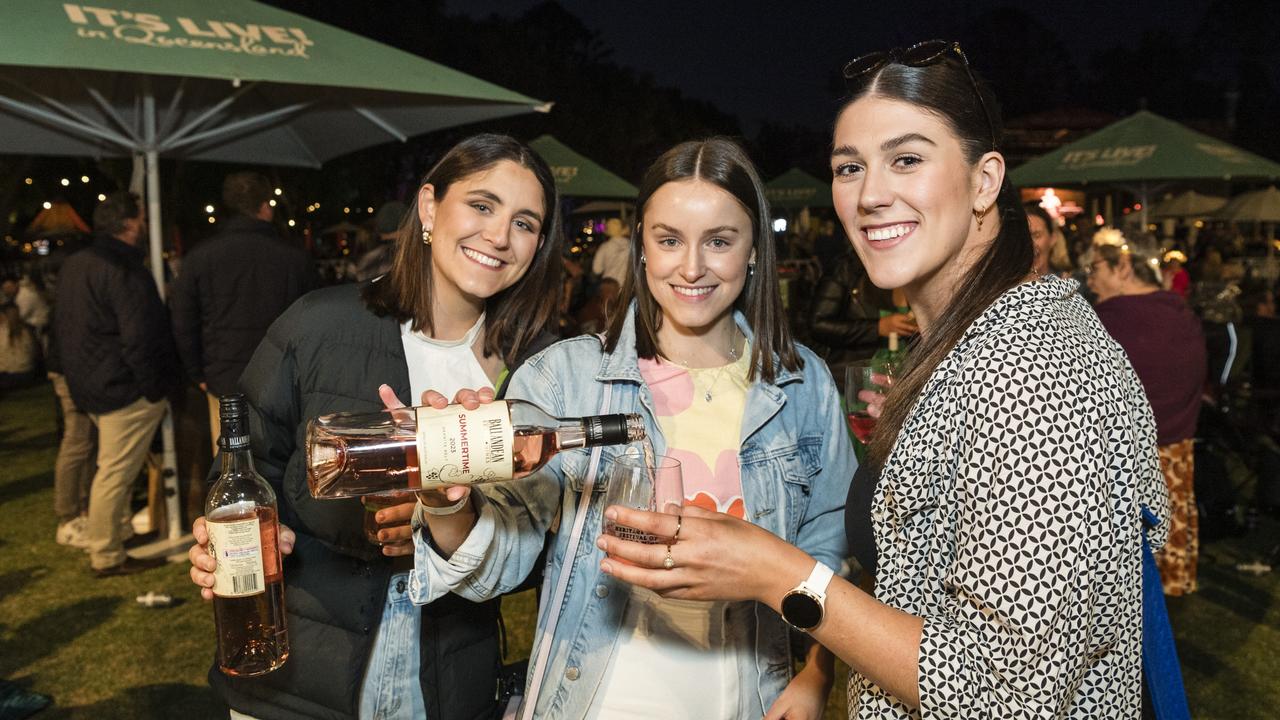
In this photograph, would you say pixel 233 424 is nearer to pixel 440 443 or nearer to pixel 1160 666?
pixel 440 443

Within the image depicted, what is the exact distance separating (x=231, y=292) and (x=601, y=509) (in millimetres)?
4510

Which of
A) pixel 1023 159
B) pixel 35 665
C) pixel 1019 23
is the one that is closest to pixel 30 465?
pixel 35 665

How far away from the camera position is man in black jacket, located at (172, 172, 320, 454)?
556 centimetres

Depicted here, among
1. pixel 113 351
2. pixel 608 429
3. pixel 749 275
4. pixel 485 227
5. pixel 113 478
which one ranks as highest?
pixel 485 227

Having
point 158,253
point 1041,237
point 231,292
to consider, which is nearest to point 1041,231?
point 1041,237

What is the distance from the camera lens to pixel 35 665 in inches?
173

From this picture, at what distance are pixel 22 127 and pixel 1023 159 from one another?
34225mm

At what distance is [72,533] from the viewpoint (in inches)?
244

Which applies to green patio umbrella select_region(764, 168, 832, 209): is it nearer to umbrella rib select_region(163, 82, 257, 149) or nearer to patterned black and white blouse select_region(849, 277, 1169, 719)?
umbrella rib select_region(163, 82, 257, 149)

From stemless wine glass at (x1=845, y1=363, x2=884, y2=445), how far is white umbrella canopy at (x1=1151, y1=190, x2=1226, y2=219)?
60.4 feet

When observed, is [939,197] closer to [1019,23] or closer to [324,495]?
[324,495]

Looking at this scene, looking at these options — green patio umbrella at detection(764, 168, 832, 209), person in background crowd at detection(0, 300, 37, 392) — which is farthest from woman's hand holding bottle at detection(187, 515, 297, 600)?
green patio umbrella at detection(764, 168, 832, 209)

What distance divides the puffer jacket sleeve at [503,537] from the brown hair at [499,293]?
19.5 inches

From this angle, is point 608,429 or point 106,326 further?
point 106,326
